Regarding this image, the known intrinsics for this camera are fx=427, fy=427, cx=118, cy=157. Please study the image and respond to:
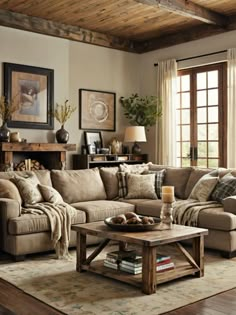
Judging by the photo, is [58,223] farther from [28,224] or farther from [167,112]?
[167,112]

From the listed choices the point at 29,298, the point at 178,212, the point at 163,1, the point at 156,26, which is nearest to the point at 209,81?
the point at 156,26

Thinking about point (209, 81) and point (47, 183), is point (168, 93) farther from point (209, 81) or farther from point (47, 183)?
point (47, 183)

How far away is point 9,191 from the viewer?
4.49m

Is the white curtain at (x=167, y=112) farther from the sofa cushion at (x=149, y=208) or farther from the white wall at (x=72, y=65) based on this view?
the sofa cushion at (x=149, y=208)

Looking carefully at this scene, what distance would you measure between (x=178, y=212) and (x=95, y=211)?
3.06 ft

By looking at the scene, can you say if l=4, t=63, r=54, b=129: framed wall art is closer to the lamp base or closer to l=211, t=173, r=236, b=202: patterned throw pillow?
the lamp base

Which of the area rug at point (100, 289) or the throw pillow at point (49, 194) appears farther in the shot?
the throw pillow at point (49, 194)

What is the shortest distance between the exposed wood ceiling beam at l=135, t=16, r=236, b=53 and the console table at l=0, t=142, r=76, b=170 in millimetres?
2524

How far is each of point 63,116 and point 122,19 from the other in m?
1.78

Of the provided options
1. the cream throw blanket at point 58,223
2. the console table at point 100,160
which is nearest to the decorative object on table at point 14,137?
the console table at point 100,160

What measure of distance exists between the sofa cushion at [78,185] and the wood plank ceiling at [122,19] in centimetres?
236

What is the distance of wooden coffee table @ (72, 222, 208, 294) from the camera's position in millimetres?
3195

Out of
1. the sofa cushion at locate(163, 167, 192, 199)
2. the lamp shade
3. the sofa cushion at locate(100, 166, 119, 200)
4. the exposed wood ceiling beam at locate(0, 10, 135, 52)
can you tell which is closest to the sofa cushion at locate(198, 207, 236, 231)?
the sofa cushion at locate(163, 167, 192, 199)

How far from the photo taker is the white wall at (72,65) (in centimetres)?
650
